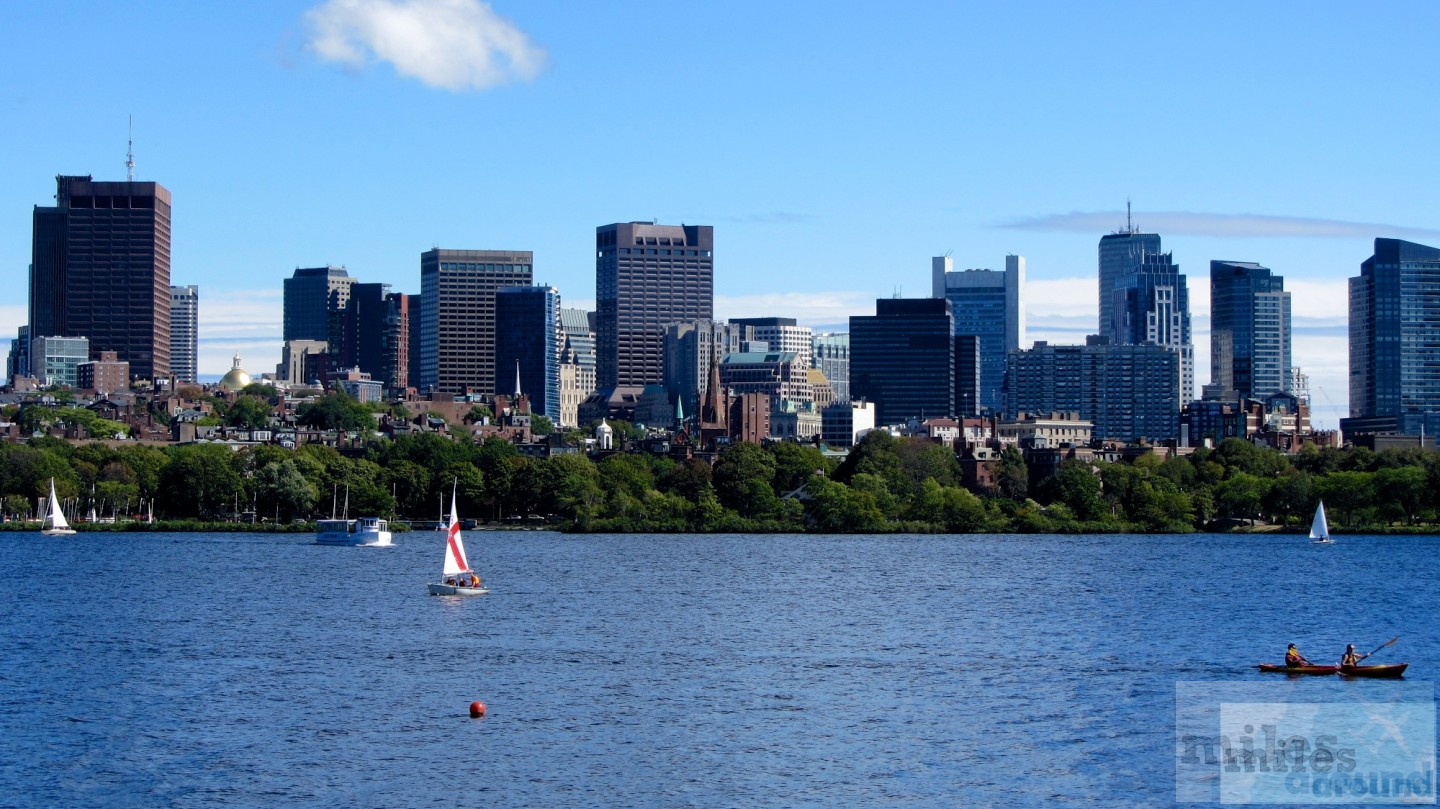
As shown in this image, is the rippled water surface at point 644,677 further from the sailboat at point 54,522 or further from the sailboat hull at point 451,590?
the sailboat at point 54,522

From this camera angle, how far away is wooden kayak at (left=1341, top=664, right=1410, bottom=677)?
233ft

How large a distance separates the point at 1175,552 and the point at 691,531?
2086 inches

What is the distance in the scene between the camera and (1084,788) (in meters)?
51.8

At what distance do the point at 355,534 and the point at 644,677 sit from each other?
10213cm

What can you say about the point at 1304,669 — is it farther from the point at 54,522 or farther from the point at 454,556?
the point at 54,522

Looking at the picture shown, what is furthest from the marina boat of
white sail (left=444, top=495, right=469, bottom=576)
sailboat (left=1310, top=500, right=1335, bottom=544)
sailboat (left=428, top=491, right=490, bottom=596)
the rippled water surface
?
sailboat (left=1310, top=500, right=1335, bottom=544)

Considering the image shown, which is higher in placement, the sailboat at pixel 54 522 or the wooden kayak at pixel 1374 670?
the sailboat at pixel 54 522

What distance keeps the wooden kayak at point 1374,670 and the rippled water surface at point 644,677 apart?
80 cm

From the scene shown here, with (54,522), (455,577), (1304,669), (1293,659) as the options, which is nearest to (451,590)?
(455,577)

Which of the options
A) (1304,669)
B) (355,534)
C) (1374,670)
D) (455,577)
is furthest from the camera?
(355,534)

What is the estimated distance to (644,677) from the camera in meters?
71.0

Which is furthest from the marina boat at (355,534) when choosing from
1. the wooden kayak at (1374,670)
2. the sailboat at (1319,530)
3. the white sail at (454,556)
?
the wooden kayak at (1374,670)

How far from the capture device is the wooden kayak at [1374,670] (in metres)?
71.1

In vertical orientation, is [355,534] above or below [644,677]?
above
